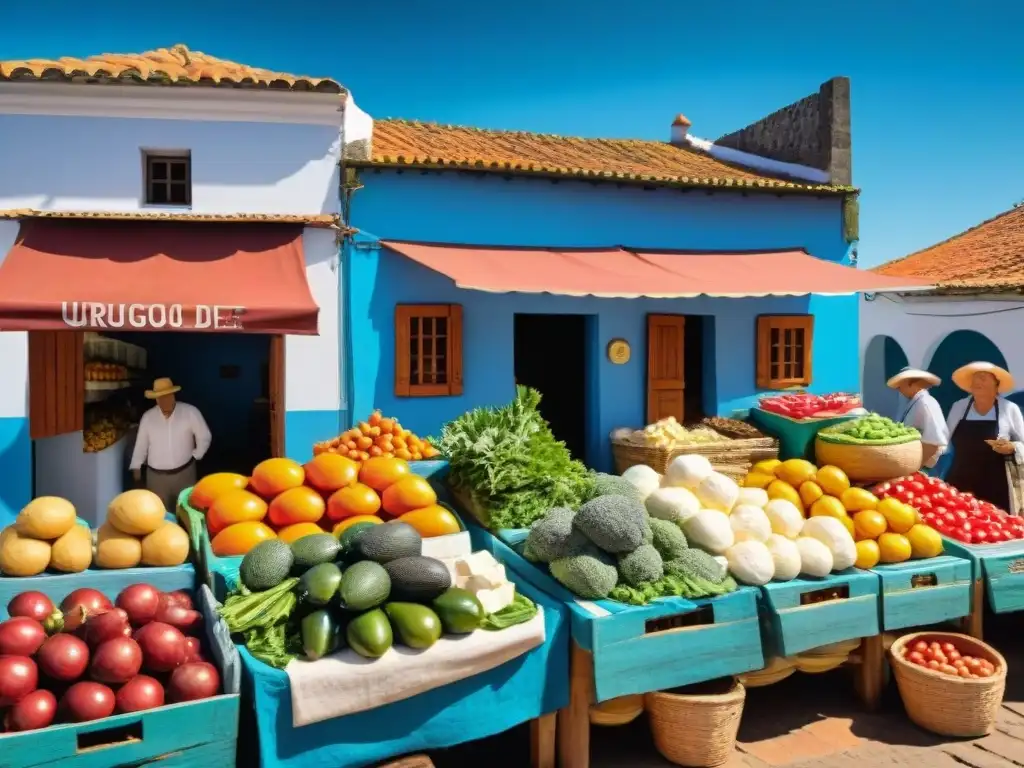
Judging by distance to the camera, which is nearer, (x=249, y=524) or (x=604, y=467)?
(x=249, y=524)

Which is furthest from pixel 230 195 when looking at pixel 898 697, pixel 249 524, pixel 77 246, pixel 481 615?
pixel 898 697

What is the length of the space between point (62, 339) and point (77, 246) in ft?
3.40

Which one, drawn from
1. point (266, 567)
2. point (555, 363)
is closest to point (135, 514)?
point (266, 567)

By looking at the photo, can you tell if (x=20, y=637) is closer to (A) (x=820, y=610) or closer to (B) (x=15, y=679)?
(B) (x=15, y=679)

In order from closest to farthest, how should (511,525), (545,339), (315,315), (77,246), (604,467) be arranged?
(511,525)
(315,315)
(77,246)
(604,467)
(545,339)

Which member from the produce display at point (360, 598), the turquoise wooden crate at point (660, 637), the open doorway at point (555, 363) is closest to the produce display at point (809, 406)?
the open doorway at point (555, 363)

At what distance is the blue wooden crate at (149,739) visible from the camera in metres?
3.06

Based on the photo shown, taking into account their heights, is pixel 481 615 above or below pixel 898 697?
above

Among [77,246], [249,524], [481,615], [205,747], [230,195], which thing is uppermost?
[230,195]

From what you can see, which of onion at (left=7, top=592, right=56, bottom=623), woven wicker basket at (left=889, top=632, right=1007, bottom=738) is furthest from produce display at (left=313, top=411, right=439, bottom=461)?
woven wicker basket at (left=889, top=632, right=1007, bottom=738)

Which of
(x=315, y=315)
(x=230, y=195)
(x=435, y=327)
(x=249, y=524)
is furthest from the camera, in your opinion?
(x=435, y=327)

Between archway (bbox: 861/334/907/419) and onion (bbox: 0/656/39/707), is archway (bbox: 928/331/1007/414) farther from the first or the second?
onion (bbox: 0/656/39/707)

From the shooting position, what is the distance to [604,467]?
9.74m

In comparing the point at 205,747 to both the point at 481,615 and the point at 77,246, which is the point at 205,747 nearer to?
the point at 481,615
